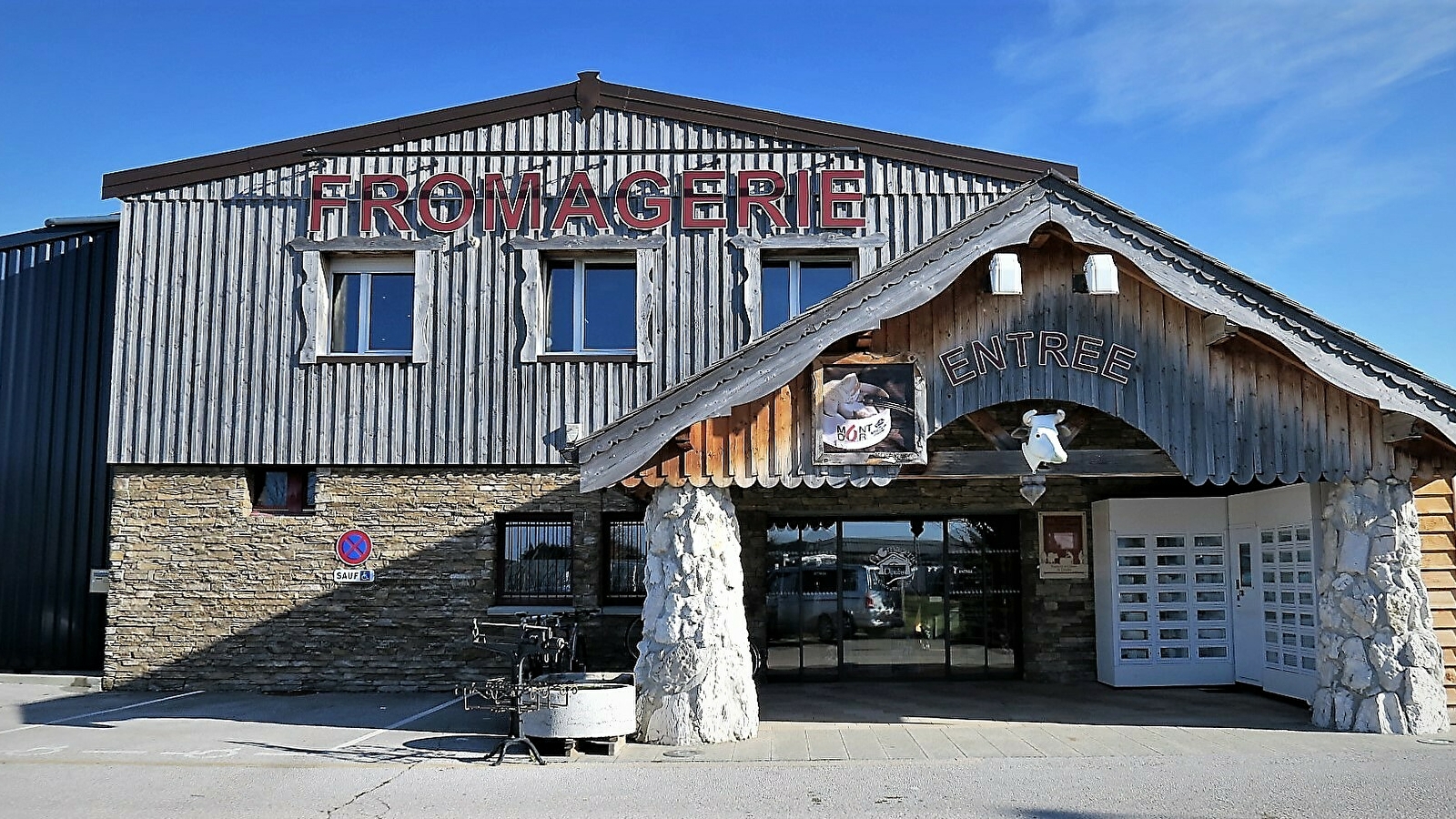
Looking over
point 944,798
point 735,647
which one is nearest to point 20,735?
point 735,647

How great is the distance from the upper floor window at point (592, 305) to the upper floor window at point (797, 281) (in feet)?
5.99

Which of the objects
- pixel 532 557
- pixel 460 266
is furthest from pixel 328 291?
pixel 532 557

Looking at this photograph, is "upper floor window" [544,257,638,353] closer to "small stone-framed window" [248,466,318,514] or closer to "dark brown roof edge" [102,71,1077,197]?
"dark brown roof edge" [102,71,1077,197]

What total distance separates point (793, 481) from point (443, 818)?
14.5 feet

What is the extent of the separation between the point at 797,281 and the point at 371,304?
588 centimetres

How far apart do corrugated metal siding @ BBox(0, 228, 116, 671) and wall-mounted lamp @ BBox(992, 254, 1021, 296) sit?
13.2 meters

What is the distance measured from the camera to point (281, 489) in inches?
618

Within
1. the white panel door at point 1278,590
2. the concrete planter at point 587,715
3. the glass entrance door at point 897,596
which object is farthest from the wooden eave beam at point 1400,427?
the concrete planter at point 587,715

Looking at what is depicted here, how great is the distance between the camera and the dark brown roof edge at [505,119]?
15805mm

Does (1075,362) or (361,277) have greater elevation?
(361,277)

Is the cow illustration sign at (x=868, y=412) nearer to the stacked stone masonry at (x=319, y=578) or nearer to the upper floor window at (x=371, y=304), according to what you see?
the stacked stone masonry at (x=319, y=578)

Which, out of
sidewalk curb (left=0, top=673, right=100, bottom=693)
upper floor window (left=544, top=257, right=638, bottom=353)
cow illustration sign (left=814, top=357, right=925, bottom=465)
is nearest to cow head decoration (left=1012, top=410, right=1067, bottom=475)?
cow illustration sign (left=814, top=357, right=925, bottom=465)

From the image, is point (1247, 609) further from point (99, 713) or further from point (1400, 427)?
point (99, 713)

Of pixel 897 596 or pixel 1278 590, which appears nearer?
pixel 1278 590
